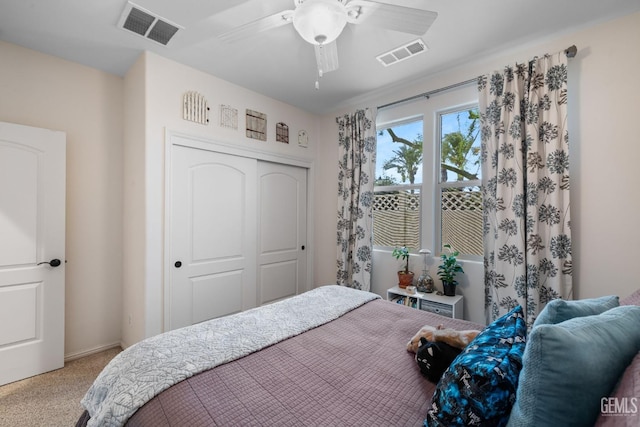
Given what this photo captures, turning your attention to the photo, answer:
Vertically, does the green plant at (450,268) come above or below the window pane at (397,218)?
below

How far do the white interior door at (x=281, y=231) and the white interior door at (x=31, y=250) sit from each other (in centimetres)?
174

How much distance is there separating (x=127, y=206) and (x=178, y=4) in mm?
1793

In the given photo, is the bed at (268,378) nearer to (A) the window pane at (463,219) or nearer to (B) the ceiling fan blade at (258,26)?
(A) the window pane at (463,219)

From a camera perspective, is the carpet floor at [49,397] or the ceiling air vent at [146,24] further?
the ceiling air vent at [146,24]

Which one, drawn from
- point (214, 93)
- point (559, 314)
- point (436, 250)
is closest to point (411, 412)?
point (559, 314)

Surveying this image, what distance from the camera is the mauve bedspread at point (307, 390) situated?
88cm

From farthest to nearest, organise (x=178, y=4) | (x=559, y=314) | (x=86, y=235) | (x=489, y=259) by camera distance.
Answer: (x=86, y=235) → (x=489, y=259) → (x=178, y=4) → (x=559, y=314)

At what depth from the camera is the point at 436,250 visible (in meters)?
2.77

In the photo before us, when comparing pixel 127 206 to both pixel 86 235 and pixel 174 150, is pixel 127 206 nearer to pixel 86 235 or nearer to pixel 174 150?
pixel 86 235

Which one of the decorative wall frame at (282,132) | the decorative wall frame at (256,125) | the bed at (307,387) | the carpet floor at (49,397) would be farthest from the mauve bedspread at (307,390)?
the decorative wall frame at (282,132)

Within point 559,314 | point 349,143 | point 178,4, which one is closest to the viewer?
point 559,314

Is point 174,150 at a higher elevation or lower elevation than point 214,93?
lower

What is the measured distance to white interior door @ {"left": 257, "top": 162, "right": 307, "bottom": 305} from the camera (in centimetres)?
323

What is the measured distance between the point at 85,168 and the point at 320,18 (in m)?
2.49
